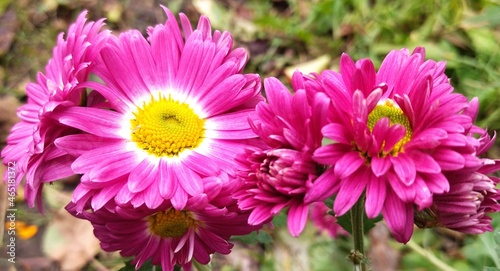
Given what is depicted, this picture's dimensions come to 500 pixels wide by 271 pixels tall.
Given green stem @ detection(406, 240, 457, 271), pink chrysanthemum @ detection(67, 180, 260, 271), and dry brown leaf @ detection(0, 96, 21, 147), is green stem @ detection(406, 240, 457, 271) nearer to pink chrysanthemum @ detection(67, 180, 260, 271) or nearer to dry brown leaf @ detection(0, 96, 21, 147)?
pink chrysanthemum @ detection(67, 180, 260, 271)

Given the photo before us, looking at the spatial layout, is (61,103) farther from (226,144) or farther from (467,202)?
(467,202)

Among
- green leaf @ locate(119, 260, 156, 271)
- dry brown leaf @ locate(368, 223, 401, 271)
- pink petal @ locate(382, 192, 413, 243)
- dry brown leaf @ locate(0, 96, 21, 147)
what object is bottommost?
green leaf @ locate(119, 260, 156, 271)

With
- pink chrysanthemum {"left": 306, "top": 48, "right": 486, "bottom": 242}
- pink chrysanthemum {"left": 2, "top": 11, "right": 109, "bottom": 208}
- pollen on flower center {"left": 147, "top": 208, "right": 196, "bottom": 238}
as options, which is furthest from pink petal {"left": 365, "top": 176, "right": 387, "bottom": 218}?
pink chrysanthemum {"left": 2, "top": 11, "right": 109, "bottom": 208}

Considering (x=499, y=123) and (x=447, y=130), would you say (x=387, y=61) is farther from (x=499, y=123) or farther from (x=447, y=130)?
(x=499, y=123)

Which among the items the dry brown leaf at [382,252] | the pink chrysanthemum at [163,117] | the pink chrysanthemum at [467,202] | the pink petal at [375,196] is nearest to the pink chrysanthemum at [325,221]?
the dry brown leaf at [382,252]

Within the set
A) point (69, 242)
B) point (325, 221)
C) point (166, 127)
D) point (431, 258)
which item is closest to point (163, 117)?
point (166, 127)

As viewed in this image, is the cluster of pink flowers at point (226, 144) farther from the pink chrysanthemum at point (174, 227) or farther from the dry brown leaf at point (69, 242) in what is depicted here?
the dry brown leaf at point (69, 242)
